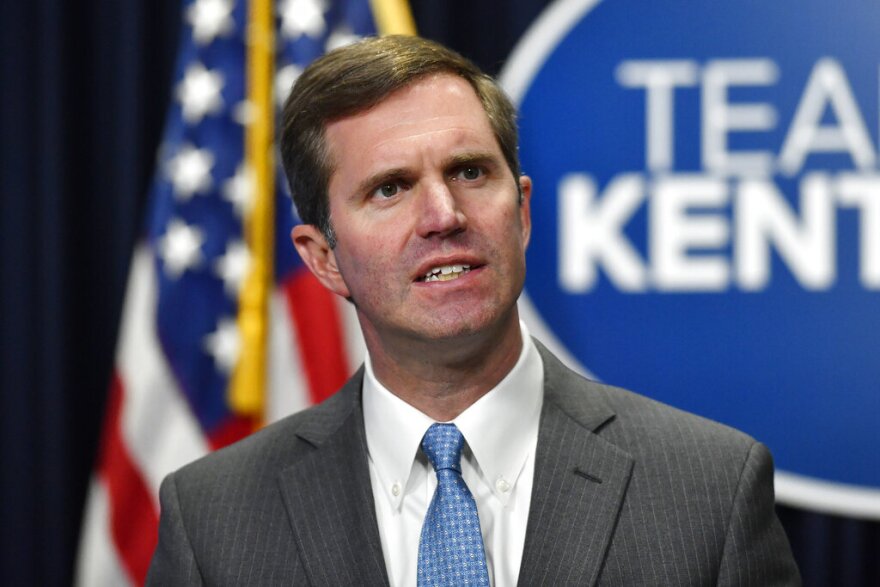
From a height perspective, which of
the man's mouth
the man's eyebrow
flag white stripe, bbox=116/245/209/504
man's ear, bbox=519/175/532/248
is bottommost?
flag white stripe, bbox=116/245/209/504

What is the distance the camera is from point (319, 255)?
1836 mm

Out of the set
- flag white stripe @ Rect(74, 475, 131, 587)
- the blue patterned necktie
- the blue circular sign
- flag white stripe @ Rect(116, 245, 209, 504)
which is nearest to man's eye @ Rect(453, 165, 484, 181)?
the blue patterned necktie

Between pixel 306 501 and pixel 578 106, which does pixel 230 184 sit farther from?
pixel 306 501

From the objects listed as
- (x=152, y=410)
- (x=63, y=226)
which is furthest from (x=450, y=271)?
(x=63, y=226)

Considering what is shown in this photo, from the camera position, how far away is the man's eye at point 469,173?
1651 millimetres

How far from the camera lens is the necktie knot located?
1.62 m

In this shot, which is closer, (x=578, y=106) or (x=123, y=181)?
(x=578, y=106)

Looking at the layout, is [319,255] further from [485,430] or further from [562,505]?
[562,505]

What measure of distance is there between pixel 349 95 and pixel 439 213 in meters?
0.25

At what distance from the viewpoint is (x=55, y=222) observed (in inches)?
116

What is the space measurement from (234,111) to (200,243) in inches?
13.3

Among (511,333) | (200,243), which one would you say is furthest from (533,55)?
(511,333)

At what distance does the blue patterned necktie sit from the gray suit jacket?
0.07 metres

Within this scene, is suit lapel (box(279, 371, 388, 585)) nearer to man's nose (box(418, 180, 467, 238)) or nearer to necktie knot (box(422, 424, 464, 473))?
necktie knot (box(422, 424, 464, 473))
